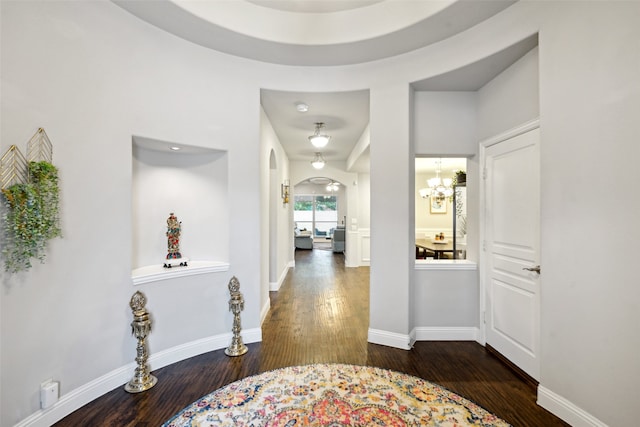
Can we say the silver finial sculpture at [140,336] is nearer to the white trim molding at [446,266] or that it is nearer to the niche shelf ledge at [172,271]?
the niche shelf ledge at [172,271]

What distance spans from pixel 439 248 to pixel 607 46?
12.8ft

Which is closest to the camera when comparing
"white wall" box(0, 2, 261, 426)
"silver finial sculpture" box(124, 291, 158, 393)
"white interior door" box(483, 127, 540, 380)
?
"white wall" box(0, 2, 261, 426)

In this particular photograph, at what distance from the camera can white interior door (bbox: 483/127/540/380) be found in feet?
8.41

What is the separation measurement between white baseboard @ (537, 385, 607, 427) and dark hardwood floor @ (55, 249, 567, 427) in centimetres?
5

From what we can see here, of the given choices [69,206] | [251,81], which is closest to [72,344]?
[69,206]

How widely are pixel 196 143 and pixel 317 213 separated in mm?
11671

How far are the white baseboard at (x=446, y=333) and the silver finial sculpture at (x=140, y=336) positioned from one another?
2.67 meters

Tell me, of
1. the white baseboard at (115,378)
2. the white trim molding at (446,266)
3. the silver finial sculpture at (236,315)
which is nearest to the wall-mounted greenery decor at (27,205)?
the white baseboard at (115,378)

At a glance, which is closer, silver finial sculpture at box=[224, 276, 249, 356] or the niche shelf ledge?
the niche shelf ledge

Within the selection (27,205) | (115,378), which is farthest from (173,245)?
(27,205)

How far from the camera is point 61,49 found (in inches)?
81.7

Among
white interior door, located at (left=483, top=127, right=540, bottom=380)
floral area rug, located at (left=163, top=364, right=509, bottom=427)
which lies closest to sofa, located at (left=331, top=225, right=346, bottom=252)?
white interior door, located at (left=483, top=127, right=540, bottom=380)

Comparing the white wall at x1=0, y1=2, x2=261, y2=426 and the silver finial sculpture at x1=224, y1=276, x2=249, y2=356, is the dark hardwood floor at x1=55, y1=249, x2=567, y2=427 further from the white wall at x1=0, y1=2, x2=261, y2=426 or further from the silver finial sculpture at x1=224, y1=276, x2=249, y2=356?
the white wall at x1=0, y1=2, x2=261, y2=426

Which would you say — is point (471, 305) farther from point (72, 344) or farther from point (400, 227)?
point (72, 344)
